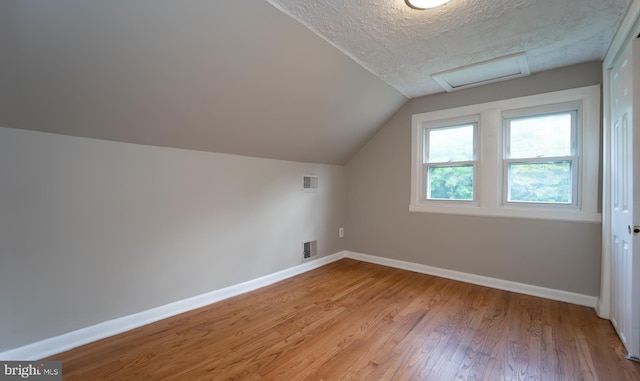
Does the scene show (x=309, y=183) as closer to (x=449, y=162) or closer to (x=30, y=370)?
(x=449, y=162)

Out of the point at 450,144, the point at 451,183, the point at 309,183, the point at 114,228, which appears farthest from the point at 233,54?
the point at 451,183

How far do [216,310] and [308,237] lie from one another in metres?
1.58

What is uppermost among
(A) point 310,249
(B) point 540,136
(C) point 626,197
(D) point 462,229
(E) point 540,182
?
(B) point 540,136

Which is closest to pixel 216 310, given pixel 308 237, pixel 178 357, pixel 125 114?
pixel 178 357

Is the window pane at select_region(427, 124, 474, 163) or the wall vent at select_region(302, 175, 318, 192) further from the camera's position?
the wall vent at select_region(302, 175, 318, 192)

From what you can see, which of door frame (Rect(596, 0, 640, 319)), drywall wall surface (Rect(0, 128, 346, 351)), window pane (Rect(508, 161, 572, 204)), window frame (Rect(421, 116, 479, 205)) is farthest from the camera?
window frame (Rect(421, 116, 479, 205))

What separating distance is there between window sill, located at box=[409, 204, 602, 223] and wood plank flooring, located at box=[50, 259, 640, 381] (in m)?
0.85

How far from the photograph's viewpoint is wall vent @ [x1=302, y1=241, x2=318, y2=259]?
3696 mm

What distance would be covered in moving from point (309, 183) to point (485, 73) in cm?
242

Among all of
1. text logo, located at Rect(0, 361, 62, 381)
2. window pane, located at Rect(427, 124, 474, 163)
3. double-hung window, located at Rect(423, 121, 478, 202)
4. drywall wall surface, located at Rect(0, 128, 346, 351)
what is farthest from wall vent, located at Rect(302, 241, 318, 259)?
text logo, located at Rect(0, 361, 62, 381)

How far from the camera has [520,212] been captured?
2.90 meters

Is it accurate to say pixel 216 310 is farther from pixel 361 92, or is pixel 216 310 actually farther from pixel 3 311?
pixel 361 92

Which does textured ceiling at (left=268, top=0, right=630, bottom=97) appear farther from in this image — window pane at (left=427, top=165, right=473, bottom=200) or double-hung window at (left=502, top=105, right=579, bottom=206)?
window pane at (left=427, top=165, right=473, bottom=200)

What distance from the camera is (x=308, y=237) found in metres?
3.76
